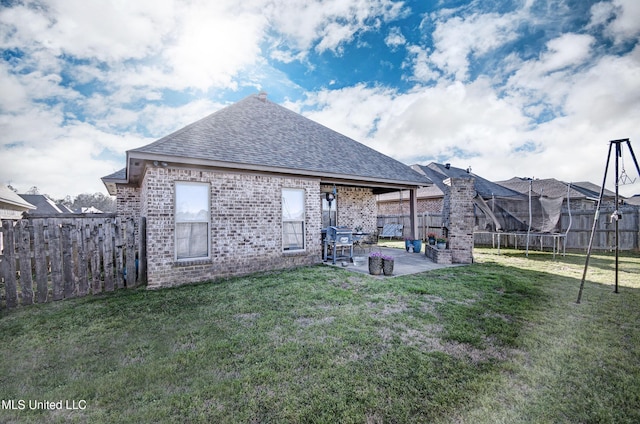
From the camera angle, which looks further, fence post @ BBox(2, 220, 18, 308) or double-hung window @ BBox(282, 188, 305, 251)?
double-hung window @ BBox(282, 188, 305, 251)

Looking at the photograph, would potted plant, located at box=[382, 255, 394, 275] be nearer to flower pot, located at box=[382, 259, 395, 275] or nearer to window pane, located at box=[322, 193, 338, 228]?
flower pot, located at box=[382, 259, 395, 275]

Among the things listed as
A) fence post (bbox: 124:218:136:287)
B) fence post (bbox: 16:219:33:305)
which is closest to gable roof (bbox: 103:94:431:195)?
fence post (bbox: 124:218:136:287)

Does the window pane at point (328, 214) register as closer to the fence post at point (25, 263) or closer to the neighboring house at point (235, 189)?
the neighboring house at point (235, 189)

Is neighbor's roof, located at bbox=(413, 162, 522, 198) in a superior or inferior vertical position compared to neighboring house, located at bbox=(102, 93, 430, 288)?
superior

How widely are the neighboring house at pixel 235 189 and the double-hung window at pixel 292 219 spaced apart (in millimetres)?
31

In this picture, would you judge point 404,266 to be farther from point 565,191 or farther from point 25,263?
point 565,191

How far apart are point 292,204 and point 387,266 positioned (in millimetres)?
3440

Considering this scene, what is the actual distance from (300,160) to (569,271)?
28.1 ft

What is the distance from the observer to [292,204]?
8.50 m

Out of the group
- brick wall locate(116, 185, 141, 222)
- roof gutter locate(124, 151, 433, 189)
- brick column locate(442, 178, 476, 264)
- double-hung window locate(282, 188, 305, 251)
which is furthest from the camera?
brick wall locate(116, 185, 141, 222)

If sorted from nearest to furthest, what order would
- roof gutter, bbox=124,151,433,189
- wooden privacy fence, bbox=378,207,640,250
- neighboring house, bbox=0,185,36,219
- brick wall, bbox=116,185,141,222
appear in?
roof gutter, bbox=124,151,433,189 → brick wall, bbox=116,185,141,222 → wooden privacy fence, bbox=378,207,640,250 → neighboring house, bbox=0,185,36,219

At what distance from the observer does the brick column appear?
877cm

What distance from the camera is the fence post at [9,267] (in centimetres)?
509

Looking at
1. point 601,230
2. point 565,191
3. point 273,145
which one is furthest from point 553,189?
point 273,145
